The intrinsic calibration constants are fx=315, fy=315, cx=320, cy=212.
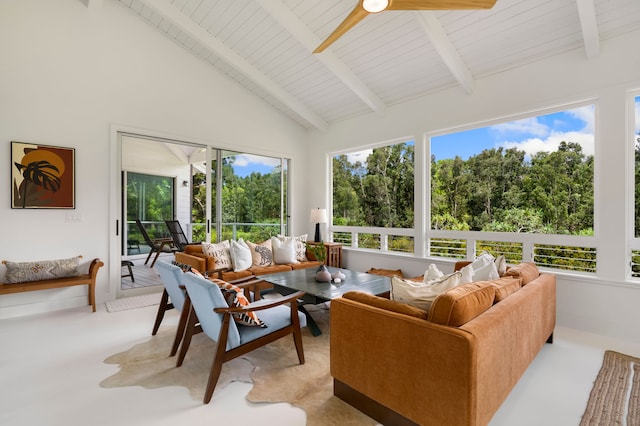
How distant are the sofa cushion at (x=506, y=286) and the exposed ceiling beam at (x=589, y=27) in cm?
260

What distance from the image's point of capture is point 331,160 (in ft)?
20.8

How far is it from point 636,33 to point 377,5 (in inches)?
112

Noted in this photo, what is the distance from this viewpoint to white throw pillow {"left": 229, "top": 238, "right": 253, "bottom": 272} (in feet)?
14.3

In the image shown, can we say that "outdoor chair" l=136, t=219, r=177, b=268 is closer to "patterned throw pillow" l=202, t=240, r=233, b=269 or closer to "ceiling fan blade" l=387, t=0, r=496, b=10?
"patterned throw pillow" l=202, t=240, r=233, b=269

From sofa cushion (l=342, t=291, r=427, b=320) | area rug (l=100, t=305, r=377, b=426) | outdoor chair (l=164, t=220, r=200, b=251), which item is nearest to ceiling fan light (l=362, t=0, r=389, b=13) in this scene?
sofa cushion (l=342, t=291, r=427, b=320)

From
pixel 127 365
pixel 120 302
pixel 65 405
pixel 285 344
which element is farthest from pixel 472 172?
pixel 120 302

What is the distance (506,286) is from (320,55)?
3.65m

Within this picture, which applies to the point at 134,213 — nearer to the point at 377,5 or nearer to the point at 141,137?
the point at 141,137

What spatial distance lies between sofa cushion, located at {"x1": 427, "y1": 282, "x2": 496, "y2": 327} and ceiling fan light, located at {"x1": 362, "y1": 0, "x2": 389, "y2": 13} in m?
1.94

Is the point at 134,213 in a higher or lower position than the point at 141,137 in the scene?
lower

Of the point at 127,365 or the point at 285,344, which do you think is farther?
the point at 285,344

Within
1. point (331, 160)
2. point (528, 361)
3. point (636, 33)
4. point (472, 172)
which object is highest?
point (636, 33)

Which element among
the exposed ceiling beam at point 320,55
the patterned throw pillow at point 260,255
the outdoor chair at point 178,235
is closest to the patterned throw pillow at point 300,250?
the patterned throw pillow at point 260,255

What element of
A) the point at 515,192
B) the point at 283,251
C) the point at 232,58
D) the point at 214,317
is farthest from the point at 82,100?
the point at 515,192
